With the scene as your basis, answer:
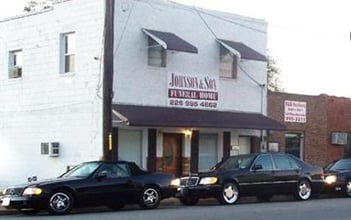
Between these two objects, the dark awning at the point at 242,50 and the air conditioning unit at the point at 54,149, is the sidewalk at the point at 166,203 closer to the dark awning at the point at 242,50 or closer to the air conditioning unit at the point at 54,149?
the air conditioning unit at the point at 54,149

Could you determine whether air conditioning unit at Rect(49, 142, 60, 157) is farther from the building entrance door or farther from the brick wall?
the brick wall

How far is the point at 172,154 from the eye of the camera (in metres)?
27.4

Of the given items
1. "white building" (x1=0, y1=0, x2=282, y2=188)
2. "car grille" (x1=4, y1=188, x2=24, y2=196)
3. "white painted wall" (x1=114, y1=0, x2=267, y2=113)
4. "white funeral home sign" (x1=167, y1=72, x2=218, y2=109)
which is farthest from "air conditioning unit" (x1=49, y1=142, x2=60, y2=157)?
"car grille" (x1=4, y1=188, x2=24, y2=196)

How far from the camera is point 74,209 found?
19.4m

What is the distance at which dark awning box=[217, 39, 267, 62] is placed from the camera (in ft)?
90.8

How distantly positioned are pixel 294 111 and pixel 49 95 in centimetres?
1053

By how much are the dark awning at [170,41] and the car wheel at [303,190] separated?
6098 mm

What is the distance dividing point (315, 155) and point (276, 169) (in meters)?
10.6

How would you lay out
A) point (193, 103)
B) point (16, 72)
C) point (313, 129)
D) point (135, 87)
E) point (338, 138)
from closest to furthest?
point (135, 87) → point (193, 103) → point (16, 72) → point (313, 129) → point (338, 138)

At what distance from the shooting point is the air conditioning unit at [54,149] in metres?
26.6

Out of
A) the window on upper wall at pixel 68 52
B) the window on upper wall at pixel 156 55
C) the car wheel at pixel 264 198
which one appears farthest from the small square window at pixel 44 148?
the car wheel at pixel 264 198

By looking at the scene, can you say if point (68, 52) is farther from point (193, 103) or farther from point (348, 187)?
point (348, 187)

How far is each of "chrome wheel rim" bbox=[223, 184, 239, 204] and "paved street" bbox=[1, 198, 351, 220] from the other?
263 mm

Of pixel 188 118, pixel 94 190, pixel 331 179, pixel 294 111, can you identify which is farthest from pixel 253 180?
pixel 294 111
